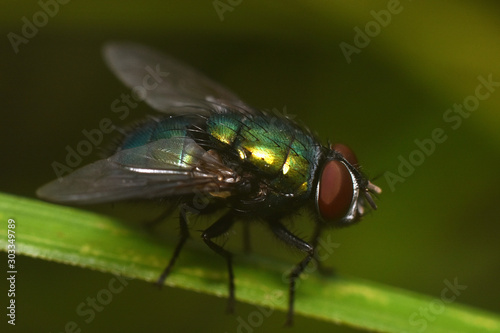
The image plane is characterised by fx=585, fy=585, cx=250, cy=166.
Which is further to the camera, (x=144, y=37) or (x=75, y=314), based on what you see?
(x=144, y=37)

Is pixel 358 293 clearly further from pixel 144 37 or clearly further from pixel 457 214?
pixel 144 37

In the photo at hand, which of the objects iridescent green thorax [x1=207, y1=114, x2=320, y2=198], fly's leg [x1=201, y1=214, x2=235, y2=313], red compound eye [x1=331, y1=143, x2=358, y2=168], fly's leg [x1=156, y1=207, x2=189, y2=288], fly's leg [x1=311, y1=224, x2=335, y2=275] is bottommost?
fly's leg [x1=156, y1=207, x2=189, y2=288]

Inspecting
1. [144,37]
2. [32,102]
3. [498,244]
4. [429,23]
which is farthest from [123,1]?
[498,244]

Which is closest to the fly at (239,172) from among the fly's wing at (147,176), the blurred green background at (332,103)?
the fly's wing at (147,176)

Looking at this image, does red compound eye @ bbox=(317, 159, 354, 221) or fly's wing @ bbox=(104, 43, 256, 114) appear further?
fly's wing @ bbox=(104, 43, 256, 114)

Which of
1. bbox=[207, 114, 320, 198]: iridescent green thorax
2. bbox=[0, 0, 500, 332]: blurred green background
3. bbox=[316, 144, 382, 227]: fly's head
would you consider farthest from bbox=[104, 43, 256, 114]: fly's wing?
bbox=[316, 144, 382, 227]: fly's head

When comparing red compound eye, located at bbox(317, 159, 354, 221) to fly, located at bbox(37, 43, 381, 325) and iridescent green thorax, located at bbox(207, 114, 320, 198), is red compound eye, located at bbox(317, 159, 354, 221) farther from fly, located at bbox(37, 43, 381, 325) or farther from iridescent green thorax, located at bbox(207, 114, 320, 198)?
iridescent green thorax, located at bbox(207, 114, 320, 198)
